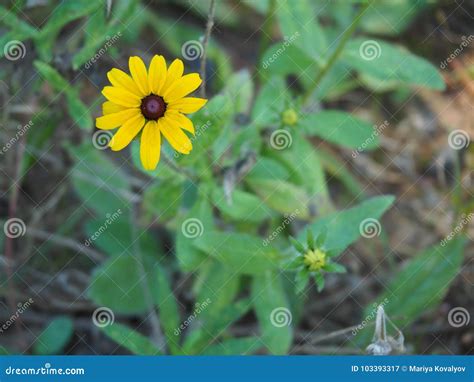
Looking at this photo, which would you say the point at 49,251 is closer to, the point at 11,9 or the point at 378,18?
the point at 11,9

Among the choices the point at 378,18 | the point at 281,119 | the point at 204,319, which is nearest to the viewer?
the point at 281,119

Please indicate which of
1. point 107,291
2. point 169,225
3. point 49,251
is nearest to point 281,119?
point 169,225

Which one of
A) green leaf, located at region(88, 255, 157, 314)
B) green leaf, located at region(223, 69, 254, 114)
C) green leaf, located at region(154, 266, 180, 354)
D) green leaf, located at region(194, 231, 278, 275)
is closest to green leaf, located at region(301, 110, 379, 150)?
green leaf, located at region(223, 69, 254, 114)

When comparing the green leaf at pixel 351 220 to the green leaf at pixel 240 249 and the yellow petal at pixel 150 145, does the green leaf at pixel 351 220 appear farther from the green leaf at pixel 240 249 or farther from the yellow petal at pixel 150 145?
the yellow petal at pixel 150 145

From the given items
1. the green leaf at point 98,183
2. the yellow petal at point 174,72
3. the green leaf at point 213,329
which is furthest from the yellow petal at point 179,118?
the green leaf at point 98,183

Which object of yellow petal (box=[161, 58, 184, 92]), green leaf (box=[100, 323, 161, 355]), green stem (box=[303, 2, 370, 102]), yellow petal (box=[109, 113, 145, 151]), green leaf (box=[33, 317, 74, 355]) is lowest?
green leaf (box=[33, 317, 74, 355])

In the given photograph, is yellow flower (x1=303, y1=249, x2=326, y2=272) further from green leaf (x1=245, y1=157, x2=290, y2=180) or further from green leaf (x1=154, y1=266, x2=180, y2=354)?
green leaf (x1=154, y1=266, x2=180, y2=354)
